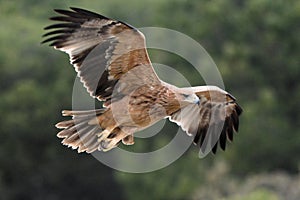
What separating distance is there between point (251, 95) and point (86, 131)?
612 inches

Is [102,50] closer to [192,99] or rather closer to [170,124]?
[192,99]

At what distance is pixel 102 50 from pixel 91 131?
84 cm

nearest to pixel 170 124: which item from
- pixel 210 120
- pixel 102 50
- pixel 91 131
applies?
pixel 210 120

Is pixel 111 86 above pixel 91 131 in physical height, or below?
above

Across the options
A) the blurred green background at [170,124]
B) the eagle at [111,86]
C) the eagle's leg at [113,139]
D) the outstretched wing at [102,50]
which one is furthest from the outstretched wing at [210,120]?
the blurred green background at [170,124]

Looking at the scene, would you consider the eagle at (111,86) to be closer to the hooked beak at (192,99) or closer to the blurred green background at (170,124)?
the hooked beak at (192,99)

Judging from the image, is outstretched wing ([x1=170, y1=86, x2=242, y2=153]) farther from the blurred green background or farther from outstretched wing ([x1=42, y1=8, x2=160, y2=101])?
the blurred green background

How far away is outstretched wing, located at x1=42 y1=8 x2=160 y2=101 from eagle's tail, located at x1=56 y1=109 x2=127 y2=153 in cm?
23

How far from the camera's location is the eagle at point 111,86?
706 centimetres

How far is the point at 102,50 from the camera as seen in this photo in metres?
7.28

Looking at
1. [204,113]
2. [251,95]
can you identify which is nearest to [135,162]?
[251,95]

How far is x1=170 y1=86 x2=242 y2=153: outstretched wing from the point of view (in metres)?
8.20

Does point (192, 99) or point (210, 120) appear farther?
point (210, 120)

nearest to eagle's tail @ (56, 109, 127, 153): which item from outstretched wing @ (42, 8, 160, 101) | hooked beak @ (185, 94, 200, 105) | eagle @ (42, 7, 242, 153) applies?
eagle @ (42, 7, 242, 153)
